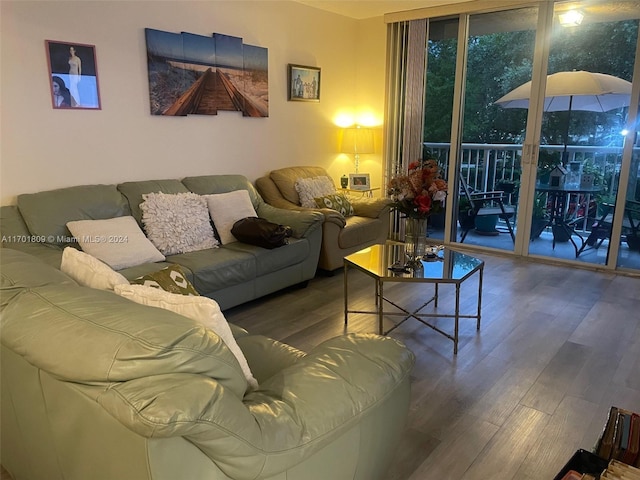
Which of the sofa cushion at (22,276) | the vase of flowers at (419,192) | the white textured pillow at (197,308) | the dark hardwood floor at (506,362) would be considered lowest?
the dark hardwood floor at (506,362)

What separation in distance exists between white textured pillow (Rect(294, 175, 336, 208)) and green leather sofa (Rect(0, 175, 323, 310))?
47cm

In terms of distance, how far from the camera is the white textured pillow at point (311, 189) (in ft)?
14.8

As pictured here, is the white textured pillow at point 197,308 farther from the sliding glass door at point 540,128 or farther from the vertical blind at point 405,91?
the sliding glass door at point 540,128

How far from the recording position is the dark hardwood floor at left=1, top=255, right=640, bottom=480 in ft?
6.54

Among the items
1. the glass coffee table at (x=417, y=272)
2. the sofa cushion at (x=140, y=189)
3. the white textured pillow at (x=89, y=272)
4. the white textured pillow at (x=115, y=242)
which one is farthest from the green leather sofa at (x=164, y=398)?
the sofa cushion at (x=140, y=189)

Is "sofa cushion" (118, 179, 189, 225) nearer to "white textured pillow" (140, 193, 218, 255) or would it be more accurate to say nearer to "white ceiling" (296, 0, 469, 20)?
"white textured pillow" (140, 193, 218, 255)

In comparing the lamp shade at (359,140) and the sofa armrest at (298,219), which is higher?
the lamp shade at (359,140)

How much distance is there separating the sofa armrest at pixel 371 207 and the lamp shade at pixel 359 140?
34.6 inches

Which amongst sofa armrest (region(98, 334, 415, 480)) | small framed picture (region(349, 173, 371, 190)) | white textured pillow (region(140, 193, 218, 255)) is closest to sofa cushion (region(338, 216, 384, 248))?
small framed picture (region(349, 173, 371, 190))

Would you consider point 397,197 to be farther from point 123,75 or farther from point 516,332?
point 123,75

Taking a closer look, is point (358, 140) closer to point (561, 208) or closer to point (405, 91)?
point (405, 91)

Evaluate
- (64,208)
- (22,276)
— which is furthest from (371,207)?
(22,276)

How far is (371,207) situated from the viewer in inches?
182

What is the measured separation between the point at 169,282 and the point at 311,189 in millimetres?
2659
